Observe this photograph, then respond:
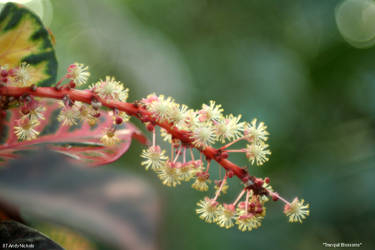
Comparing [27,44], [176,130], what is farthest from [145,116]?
[27,44]

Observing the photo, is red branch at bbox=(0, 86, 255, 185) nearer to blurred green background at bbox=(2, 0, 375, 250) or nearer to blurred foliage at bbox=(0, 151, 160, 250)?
blurred foliage at bbox=(0, 151, 160, 250)

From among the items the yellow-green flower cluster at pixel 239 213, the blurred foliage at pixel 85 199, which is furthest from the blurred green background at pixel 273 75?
the blurred foliage at pixel 85 199

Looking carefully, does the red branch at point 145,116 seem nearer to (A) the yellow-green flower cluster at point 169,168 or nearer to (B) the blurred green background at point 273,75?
(A) the yellow-green flower cluster at point 169,168

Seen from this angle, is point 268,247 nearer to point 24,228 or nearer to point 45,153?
point 24,228

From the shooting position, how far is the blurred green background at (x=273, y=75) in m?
1.29

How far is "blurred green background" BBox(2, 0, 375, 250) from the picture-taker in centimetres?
129

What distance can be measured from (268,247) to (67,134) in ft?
2.94

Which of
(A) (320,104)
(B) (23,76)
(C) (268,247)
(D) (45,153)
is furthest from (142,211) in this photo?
(A) (320,104)

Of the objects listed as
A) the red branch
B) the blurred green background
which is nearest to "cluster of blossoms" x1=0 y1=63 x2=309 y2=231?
the red branch

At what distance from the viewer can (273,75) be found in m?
1.51

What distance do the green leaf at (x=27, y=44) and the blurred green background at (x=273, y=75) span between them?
70 cm

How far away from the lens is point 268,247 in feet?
3.98

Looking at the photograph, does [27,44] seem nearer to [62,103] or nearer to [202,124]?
[62,103]

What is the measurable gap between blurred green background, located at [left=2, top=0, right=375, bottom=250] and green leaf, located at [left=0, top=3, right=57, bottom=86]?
70 centimetres
